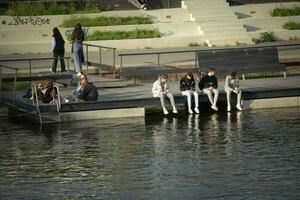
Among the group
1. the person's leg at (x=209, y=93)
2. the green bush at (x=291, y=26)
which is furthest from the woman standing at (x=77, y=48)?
the green bush at (x=291, y=26)

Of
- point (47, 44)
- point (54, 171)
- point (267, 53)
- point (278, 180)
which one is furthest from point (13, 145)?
point (47, 44)

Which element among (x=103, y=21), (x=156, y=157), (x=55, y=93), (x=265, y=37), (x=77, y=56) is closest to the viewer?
(x=156, y=157)

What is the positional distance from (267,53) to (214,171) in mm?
13697

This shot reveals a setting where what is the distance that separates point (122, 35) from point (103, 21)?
3.96 feet

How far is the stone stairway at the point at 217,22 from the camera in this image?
39809 mm

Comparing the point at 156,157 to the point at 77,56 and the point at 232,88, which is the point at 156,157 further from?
the point at 77,56

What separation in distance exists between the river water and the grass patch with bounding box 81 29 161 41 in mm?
14398

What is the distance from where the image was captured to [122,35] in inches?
1553

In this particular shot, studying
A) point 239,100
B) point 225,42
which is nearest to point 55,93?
point 239,100

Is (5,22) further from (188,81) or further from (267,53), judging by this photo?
(188,81)

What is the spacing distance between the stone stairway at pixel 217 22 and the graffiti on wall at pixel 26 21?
6.29 meters

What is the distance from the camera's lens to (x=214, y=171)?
56.1ft

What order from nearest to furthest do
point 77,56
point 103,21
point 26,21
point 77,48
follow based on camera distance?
point 77,56 → point 77,48 → point 26,21 → point 103,21

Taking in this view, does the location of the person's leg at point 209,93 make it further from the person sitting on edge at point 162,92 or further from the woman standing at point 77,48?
Answer: the woman standing at point 77,48
